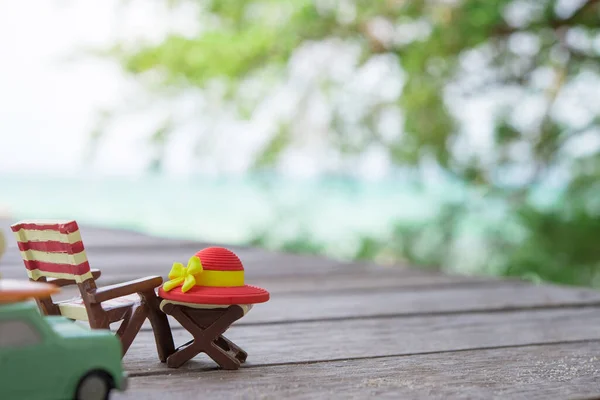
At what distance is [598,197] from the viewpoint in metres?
4.82

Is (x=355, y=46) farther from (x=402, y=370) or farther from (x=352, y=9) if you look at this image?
(x=402, y=370)

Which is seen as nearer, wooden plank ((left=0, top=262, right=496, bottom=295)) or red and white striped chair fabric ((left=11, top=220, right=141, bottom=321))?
red and white striped chair fabric ((left=11, top=220, right=141, bottom=321))

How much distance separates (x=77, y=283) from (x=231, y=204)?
13038mm

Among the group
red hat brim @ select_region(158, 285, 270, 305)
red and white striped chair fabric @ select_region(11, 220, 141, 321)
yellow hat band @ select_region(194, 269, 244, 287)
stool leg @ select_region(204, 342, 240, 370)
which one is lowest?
stool leg @ select_region(204, 342, 240, 370)

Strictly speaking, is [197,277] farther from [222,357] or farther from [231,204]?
[231,204]

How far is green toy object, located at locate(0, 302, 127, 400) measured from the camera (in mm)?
717

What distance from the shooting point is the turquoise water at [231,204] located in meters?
5.99

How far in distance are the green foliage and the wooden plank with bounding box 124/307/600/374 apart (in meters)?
2.89

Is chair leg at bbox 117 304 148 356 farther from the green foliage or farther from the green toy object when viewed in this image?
the green foliage

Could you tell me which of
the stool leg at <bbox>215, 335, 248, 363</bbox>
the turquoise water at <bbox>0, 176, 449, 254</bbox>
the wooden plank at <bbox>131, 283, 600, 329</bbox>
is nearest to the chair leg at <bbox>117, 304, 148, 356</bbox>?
the stool leg at <bbox>215, 335, 248, 363</bbox>

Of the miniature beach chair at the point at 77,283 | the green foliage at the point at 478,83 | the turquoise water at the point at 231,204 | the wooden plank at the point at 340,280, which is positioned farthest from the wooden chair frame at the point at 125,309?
the turquoise water at the point at 231,204

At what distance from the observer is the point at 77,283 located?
35.4 inches

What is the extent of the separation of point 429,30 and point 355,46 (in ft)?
1.81

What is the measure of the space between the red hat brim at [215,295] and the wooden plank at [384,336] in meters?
0.11
